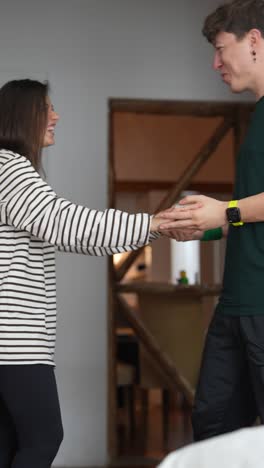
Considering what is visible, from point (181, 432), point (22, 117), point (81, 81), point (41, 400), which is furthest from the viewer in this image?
point (181, 432)

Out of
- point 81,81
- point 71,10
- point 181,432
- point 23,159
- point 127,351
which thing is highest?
point 71,10

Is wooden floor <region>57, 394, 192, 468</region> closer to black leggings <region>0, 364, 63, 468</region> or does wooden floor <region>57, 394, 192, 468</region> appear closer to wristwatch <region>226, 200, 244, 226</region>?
black leggings <region>0, 364, 63, 468</region>

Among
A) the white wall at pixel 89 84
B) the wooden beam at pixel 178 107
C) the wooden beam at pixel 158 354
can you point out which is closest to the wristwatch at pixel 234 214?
the white wall at pixel 89 84

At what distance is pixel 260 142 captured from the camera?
1.98 m

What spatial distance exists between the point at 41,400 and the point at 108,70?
2.48 m

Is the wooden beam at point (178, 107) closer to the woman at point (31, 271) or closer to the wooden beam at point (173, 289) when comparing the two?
the wooden beam at point (173, 289)

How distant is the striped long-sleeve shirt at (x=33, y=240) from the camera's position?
1.87 meters

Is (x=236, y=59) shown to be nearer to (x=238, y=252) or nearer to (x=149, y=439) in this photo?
(x=238, y=252)

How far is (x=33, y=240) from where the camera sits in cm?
196

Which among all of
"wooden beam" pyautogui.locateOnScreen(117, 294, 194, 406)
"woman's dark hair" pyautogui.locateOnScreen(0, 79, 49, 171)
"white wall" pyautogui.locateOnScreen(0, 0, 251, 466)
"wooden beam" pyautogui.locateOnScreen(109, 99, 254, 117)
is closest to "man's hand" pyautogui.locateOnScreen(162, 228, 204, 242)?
"woman's dark hair" pyautogui.locateOnScreen(0, 79, 49, 171)

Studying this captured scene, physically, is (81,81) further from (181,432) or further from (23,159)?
(181,432)

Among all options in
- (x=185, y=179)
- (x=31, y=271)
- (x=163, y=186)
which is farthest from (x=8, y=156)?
(x=163, y=186)

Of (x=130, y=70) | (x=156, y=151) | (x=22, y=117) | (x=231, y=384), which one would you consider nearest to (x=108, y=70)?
(x=130, y=70)

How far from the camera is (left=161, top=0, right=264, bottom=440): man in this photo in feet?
6.42
